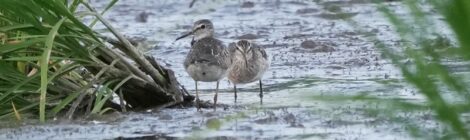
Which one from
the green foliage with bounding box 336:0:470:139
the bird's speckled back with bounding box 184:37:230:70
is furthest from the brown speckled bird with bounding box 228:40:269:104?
the green foliage with bounding box 336:0:470:139

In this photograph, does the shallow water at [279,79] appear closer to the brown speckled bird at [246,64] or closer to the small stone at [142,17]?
the small stone at [142,17]

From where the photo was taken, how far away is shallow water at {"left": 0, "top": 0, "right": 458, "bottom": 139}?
4.91 m

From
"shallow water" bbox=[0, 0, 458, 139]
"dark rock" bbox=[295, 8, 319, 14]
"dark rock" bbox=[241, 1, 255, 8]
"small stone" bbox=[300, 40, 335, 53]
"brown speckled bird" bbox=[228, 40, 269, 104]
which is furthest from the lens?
"dark rock" bbox=[241, 1, 255, 8]

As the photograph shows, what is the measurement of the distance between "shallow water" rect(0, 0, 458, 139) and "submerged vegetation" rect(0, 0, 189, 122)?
0.19m

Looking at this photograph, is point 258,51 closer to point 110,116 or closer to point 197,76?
point 197,76

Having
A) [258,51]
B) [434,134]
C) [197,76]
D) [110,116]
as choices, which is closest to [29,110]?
[110,116]

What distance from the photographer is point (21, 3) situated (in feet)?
22.7

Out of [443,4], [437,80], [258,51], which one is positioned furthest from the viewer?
[258,51]

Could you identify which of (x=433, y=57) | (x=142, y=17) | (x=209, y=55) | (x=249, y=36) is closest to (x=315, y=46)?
(x=249, y=36)

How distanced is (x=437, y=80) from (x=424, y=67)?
0.11m

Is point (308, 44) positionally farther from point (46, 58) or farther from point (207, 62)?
point (46, 58)

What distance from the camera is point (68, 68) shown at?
24.6ft

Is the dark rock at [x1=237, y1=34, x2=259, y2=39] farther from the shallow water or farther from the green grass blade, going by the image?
the green grass blade

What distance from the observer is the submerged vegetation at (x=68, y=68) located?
281 inches
